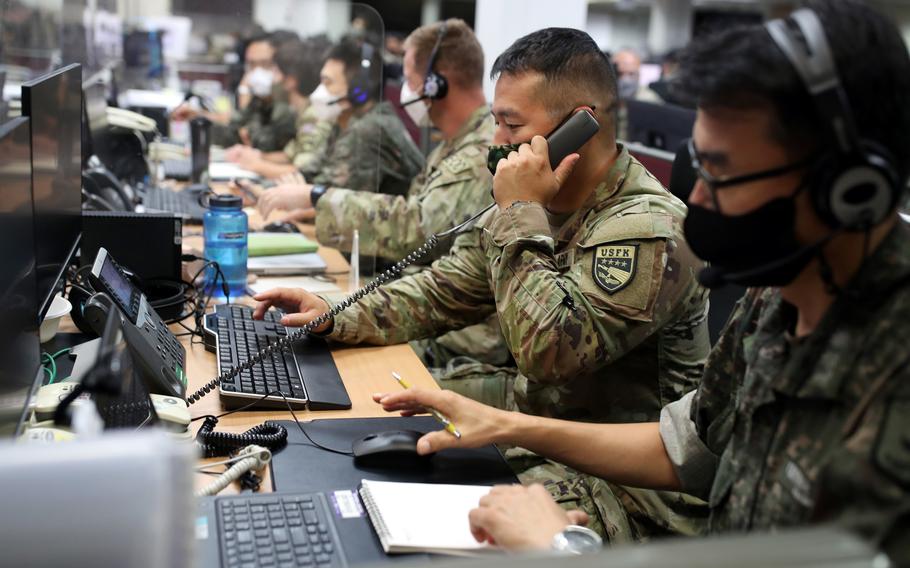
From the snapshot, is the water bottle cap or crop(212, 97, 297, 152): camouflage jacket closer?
the water bottle cap

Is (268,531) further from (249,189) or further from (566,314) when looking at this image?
(249,189)

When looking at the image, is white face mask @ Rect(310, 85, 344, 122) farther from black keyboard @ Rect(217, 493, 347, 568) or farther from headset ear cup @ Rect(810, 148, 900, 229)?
headset ear cup @ Rect(810, 148, 900, 229)

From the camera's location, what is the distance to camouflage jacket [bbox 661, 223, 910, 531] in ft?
2.78

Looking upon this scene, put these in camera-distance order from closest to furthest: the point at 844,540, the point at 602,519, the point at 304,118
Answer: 1. the point at 844,540
2. the point at 602,519
3. the point at 304,118

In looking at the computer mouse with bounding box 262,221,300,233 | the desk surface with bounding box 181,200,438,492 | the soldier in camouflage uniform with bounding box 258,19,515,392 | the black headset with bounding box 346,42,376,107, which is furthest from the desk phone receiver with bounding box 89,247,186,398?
the black headset with bounding box 346,42,376,107

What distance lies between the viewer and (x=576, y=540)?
105 cm

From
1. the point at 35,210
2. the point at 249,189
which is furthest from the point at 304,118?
the point at 35,210

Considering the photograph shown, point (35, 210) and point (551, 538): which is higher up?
point (35, 210)

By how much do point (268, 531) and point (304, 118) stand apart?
2.74 meters

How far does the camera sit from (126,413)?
1.27 meters

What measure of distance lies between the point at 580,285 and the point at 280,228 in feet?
5.25

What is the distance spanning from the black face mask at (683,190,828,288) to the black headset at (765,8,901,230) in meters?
0.04

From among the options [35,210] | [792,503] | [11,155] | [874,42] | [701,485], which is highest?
[874,42]

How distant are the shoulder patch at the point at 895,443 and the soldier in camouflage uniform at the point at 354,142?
7.54 feet
